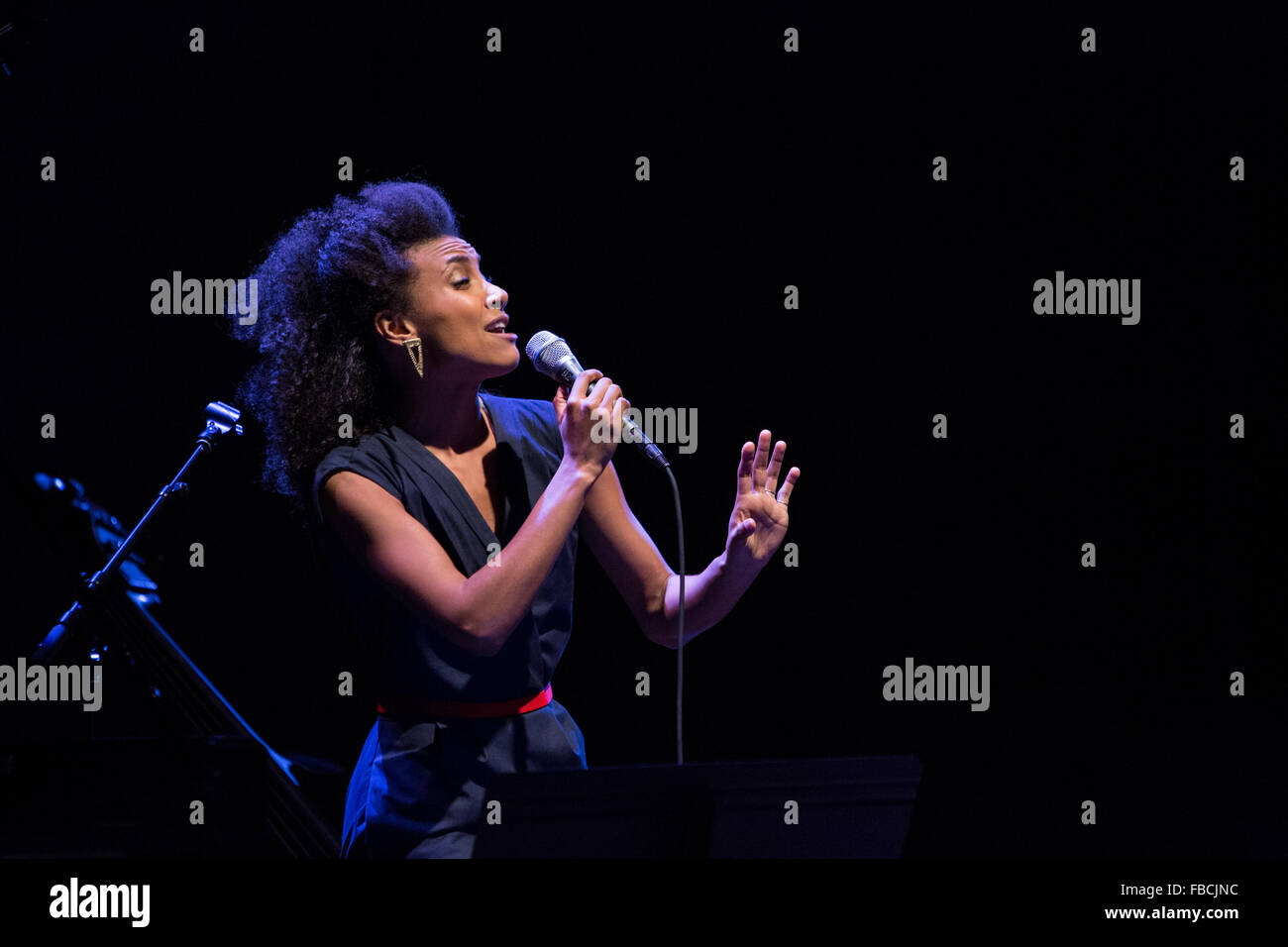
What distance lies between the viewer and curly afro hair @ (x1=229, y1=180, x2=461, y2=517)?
Answer: 1988 millimetres

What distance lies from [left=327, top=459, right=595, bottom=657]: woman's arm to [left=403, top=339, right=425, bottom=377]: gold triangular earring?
0.26 metres

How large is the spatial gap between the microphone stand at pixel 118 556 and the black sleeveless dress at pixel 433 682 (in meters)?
0.80

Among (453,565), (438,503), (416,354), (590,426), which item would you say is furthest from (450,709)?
(416,354)

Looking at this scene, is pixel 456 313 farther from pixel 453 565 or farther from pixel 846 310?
pixel 846 310

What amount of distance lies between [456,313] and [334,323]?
27 centimetres

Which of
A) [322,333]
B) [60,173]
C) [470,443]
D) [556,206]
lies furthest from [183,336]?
[470,443]

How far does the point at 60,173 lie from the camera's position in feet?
10.4

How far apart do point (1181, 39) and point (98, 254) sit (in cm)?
302

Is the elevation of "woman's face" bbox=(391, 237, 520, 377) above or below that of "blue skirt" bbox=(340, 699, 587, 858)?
above

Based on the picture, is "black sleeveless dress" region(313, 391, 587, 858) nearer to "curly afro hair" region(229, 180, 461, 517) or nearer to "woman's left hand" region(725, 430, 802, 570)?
"curly afro hair" region(229, 180, 461, 517)

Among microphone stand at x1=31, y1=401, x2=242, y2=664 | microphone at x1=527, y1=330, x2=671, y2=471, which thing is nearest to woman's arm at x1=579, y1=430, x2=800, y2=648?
microphone at x1=527, y1=330, x2=671, y2=471

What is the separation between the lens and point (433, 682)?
1.79 m

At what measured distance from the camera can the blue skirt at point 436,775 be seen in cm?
173
